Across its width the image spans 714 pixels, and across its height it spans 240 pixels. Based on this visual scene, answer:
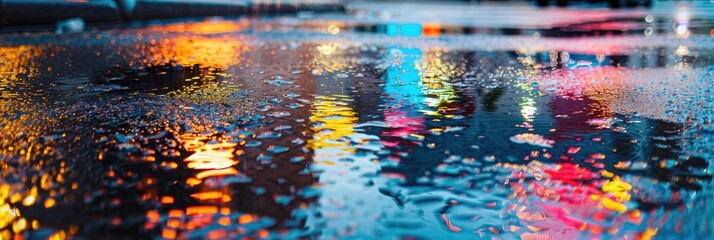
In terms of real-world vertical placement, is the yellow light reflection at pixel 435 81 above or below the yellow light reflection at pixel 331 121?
below

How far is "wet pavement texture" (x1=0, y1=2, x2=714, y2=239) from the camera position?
185cm

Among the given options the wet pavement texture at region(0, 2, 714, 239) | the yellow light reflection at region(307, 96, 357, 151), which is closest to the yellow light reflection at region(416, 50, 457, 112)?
the wet pavement texture at region(0, 2, 714, 239)

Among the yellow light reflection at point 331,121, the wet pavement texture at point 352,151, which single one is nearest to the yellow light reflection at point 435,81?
the wet pavement texture at point 352,151

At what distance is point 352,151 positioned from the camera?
262cm

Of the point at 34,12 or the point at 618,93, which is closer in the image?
the point at 618,93

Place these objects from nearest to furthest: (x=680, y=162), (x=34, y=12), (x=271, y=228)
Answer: (x=271, y=228) → (x=680, y=162) → (x=34, y=12)

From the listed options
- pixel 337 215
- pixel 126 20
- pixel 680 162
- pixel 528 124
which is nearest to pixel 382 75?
pixel 528 124

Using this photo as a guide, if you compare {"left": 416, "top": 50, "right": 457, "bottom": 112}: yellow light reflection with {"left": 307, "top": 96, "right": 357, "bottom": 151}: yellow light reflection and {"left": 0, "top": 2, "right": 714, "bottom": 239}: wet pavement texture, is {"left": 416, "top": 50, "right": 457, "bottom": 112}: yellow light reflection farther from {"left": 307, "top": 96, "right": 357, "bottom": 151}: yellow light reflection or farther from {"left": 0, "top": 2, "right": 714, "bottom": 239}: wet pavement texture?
{"left": 307, "top": 96, "right": 357, "bottom": 151}: yellow light reflection

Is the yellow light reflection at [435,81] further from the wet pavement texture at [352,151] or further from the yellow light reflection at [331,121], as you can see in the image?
the yellow light reflection at [331,121]

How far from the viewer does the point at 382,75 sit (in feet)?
16.7

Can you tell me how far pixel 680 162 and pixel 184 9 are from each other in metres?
11.6

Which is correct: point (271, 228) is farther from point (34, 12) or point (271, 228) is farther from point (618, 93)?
point (34, 12)

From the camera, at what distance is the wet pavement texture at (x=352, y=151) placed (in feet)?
6.06

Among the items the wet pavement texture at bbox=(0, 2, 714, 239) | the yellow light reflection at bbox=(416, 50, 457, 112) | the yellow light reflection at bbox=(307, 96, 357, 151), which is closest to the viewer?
the wet pavement texture at bbox=(0, 2, 714, 239)
